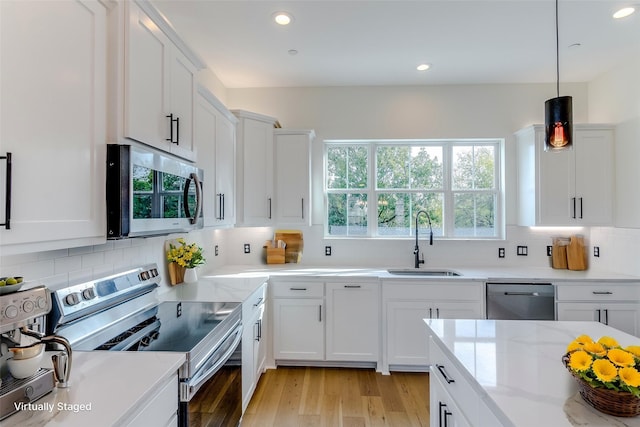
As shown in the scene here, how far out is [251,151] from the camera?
3117mm

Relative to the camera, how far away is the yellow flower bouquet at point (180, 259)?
2.32 m

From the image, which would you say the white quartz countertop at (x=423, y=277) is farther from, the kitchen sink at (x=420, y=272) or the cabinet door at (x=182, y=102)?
the cabinet door at (x=182, y=102)

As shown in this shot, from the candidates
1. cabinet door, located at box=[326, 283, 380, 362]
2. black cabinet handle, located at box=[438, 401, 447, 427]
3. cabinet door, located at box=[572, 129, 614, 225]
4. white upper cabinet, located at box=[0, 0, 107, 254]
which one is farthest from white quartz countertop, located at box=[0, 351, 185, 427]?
cabinet door, located at box=[572, 129, 614, 225]

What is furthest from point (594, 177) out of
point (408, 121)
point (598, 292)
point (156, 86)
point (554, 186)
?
point (156, 86)

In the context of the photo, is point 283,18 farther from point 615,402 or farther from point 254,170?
point 615,402

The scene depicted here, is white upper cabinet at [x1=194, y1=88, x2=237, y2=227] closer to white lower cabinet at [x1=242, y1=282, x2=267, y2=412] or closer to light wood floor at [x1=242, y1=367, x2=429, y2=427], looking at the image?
white lower cabinet at [x1=242, y1=282, x2=267, y2=412]

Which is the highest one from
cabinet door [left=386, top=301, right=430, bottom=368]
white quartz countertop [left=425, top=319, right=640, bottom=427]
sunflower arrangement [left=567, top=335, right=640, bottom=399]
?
sunflower arrangement [left=567, top=335, right=640, bottom=399]

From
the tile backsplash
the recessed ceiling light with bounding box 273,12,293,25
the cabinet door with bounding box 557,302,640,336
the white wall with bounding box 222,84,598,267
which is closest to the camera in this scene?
the recessed ceiling light with bounding box 273,12,293,25

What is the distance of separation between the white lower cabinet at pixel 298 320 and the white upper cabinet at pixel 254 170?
731 millimetres

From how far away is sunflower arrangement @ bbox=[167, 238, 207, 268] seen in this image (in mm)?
2316

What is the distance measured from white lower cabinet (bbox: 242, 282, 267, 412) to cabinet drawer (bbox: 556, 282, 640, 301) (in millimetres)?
2598

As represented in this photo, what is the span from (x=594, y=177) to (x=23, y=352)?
4.20m

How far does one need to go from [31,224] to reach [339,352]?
101 inches

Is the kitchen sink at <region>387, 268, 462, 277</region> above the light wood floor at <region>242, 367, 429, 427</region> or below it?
above
